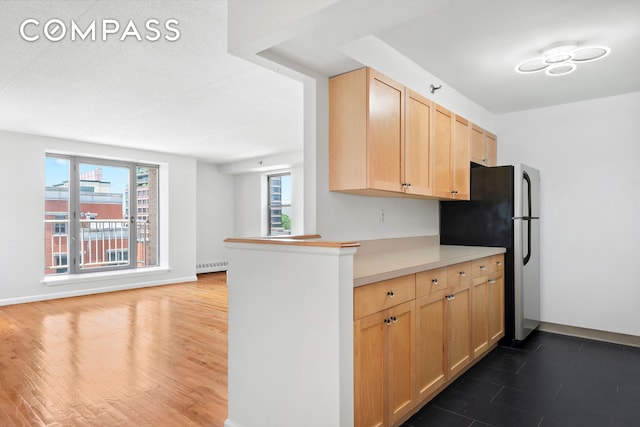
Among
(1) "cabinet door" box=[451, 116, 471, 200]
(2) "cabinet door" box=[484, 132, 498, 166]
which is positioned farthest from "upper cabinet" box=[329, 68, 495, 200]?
(2) "cabinet door" box=[484, 132, 498, 166]

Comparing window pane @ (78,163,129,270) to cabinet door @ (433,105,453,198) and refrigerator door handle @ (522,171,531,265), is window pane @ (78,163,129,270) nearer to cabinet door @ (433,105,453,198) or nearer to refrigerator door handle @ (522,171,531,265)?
cabinet door @ (433,105,453,198)

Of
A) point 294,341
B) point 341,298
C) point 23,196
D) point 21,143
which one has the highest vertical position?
point 21,143

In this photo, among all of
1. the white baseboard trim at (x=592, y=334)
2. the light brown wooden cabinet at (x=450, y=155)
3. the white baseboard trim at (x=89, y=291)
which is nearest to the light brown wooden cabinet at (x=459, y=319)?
the light brown wooden cabinet at (x=450, y=155)

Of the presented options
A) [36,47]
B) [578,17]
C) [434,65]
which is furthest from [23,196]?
[578,17]

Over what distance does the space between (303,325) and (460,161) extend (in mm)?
→ 2520

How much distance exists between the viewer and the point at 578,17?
231 cm

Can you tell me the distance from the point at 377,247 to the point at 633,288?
2633 mm

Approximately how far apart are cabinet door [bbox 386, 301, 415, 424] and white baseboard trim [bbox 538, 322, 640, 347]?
268cm

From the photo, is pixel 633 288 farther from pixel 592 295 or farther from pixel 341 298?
pixel 341 298

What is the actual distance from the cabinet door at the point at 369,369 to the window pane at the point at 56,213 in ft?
19.7

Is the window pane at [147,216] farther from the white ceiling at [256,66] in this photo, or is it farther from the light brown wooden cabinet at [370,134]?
the light brown wooden cabinet at [370,134]

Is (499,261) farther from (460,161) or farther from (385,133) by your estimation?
(385,133)

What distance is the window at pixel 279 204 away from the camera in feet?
26.1

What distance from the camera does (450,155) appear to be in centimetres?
340
